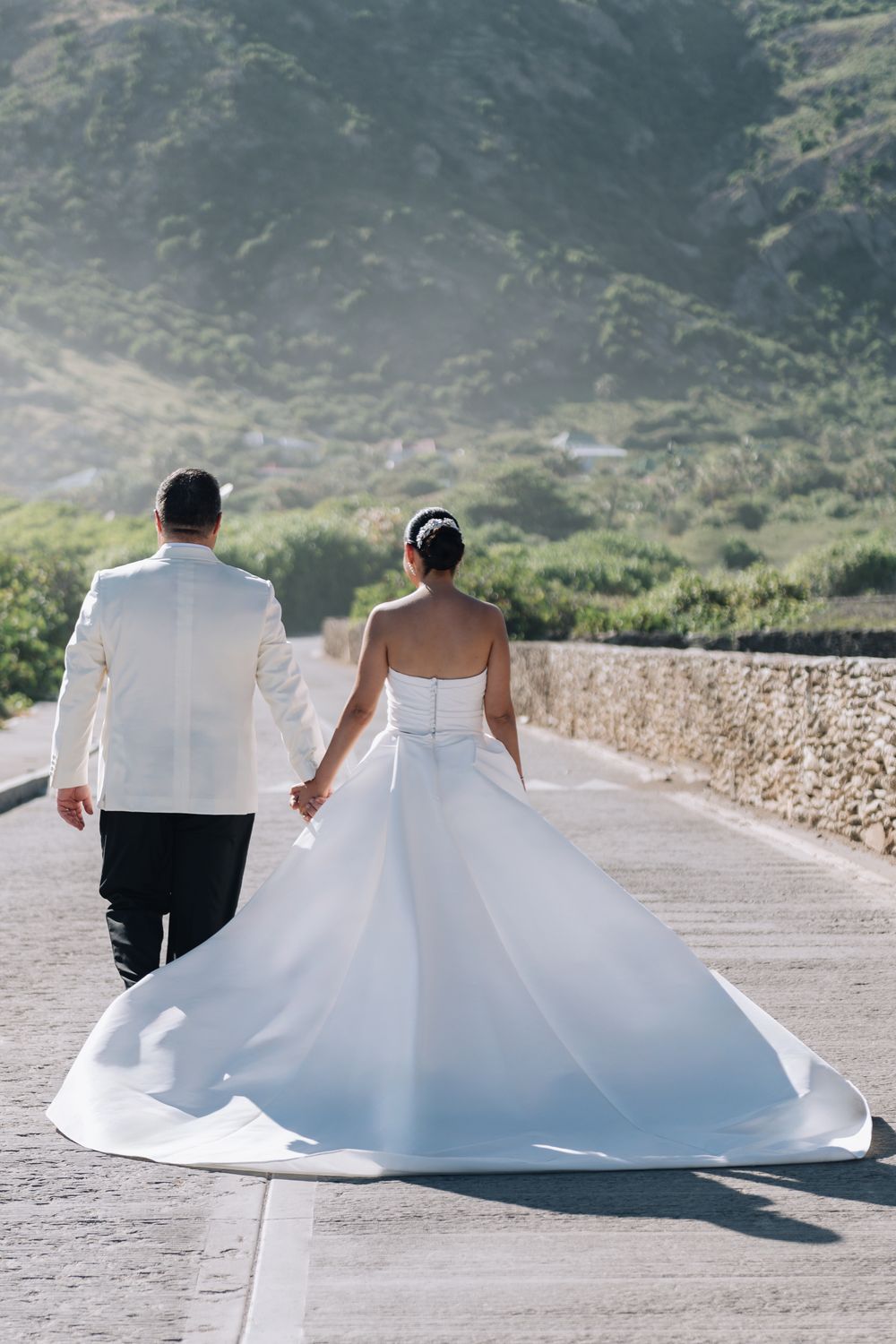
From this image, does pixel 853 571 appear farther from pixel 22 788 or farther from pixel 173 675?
pixel 173 675

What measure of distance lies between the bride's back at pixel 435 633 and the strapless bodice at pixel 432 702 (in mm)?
26

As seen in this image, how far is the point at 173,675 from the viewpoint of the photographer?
5.57 meters

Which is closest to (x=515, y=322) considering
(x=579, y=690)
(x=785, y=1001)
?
(x=579, y=690)

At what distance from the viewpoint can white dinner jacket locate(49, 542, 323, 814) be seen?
218 inches

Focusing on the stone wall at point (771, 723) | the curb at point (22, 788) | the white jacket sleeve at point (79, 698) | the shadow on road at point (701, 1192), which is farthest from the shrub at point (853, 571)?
the shadow on road at point (701, 1192)

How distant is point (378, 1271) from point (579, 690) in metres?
19.6

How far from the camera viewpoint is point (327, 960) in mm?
5355

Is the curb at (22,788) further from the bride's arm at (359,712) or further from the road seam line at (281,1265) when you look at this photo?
the road seam line at (281,1265)

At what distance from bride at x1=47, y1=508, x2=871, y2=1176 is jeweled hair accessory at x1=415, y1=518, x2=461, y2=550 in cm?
1

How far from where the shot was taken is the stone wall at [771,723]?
38.3ft

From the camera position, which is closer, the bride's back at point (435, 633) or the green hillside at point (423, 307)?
the bride's back at point (435, 633)

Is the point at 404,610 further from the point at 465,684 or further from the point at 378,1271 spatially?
the point at 378,1271

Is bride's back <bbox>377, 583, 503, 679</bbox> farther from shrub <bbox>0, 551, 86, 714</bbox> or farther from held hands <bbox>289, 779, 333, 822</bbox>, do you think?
shrub <bbox>0, 551, 86, 714</bbox>

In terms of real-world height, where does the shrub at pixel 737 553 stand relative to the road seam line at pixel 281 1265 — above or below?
above
